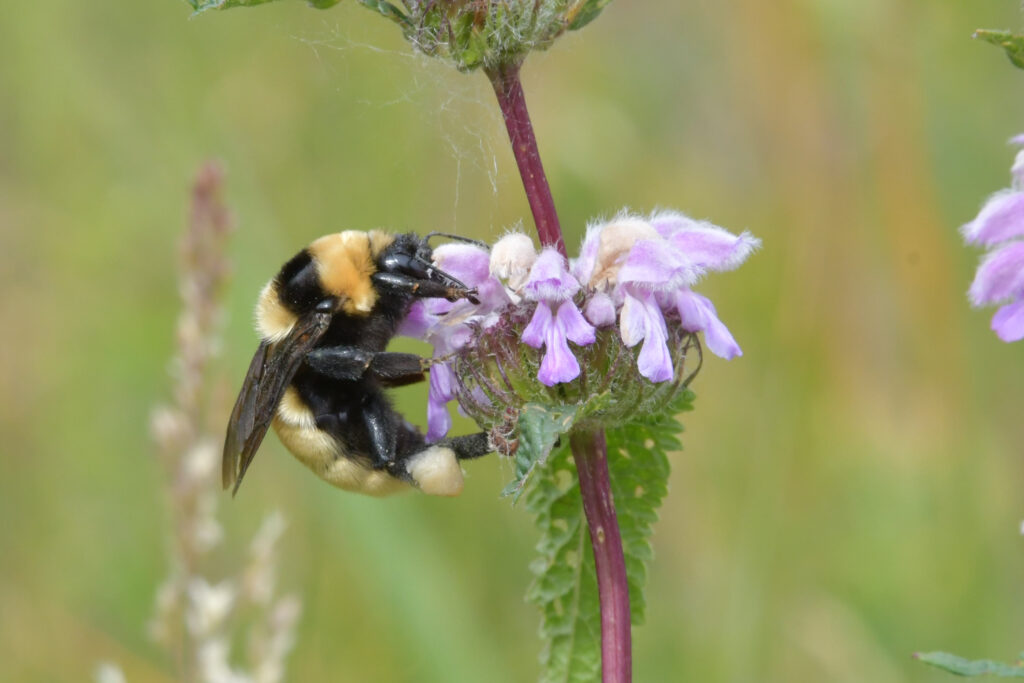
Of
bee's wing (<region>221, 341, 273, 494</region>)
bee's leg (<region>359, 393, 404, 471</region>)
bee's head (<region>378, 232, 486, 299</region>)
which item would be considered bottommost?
bee's wing (<region>221, 341, 273, 494</region>)

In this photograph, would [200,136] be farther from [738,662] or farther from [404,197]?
[738,662]

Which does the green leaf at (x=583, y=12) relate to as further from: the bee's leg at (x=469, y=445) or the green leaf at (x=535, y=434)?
the bee's leg at (x=469, y=445)

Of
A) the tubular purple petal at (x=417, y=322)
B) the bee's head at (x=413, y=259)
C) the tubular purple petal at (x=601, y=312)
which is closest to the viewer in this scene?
the tubular purple petal at (x=601, y=312)

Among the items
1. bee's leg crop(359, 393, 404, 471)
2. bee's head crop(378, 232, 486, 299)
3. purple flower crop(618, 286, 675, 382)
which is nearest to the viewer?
purple flower crop(618, 286, 675, 382)

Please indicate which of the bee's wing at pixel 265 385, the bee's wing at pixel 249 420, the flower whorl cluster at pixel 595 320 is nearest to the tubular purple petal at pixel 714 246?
→ the flower whorl cluster at pixel 595 320

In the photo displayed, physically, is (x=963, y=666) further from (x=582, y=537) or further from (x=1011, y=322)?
(x=582, y=537)

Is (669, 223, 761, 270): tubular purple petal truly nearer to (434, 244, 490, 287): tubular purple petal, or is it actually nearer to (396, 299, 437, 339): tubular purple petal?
(434, 244, 490, 287): tubular purple petal

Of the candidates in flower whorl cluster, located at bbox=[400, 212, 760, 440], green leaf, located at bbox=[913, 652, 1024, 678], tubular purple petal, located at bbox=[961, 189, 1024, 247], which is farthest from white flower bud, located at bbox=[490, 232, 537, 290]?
green leaf, located at bbox=[913, 652, 1024, 678]

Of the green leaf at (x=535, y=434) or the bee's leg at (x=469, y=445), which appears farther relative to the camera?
the bee's leg at (x=469, y=445)
